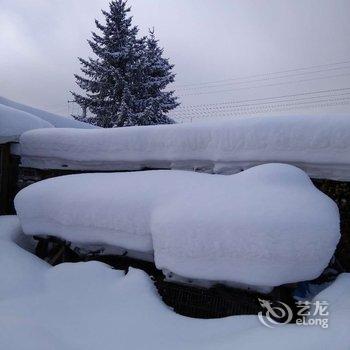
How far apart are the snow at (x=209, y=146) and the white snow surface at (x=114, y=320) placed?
1.39 meters

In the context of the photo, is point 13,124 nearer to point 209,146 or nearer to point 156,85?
point 209,146

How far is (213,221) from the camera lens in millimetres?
2928

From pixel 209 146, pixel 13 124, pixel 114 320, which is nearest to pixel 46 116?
pixel 13 124

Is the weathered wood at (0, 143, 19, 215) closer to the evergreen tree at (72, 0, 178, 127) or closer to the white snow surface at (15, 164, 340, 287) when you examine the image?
the white snow surface at (15, 164, 340, 287)

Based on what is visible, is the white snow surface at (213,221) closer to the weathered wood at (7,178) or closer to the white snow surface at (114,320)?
the white snow surface at (114,320)

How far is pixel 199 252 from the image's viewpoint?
2.91m

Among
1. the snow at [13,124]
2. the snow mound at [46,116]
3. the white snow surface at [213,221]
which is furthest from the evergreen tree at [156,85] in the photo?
the white snow surface at [213,221]

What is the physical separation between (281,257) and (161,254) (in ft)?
3.63

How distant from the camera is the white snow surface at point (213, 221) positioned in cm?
266

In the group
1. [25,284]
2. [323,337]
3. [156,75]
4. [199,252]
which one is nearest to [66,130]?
[25,284]

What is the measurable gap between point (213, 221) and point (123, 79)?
1757cm

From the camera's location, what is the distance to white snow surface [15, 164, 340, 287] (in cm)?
266

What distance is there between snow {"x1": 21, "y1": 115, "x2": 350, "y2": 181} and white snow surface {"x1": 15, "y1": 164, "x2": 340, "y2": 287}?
0.48 meters

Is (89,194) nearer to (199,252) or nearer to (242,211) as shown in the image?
(199,252)
